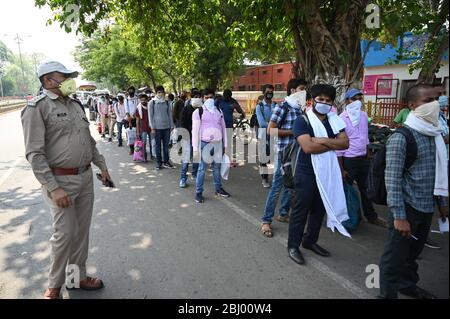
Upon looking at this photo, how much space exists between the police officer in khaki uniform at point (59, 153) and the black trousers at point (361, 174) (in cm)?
319

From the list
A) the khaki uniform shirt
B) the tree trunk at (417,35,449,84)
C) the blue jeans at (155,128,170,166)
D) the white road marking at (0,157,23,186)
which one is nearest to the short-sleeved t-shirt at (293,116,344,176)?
the khaki uniform shirt

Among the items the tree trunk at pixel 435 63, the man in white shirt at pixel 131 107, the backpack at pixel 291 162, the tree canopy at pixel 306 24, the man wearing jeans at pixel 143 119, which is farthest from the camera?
the man in white shirt at pixel 131 107

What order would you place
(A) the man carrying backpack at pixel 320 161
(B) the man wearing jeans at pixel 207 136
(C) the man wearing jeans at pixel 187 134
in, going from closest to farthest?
(A) the man carrying backpack at pixel 320 161
(B) the man wearing jeans at pixel 207 136
(C) the man wearing jeans at pixel 187 134

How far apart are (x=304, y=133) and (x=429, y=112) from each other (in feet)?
3.52

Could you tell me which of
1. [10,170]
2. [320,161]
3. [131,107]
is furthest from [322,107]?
[10,170]

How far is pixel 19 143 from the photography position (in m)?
12.2

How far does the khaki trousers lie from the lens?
2818 millimetres

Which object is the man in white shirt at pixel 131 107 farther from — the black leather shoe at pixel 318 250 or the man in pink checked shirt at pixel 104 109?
the black leather shoe at pixel 318 250

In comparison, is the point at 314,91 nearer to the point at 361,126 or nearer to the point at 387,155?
the point at 387,155

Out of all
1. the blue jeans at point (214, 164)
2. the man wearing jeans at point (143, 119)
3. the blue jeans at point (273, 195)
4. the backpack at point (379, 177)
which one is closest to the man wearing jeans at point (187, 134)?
the blue jeans at point (214, 164)

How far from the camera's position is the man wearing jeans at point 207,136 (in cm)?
561

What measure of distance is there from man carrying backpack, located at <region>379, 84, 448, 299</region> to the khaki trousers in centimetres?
248
